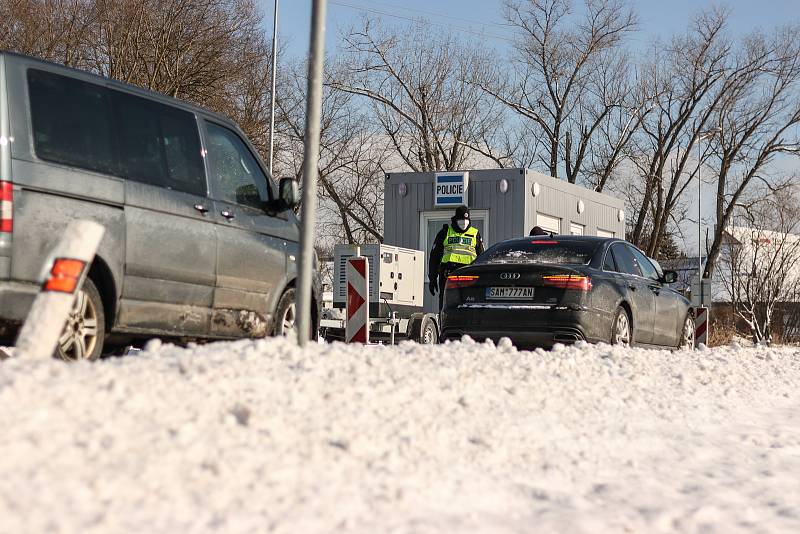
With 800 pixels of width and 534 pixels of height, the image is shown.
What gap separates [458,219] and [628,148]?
107ft

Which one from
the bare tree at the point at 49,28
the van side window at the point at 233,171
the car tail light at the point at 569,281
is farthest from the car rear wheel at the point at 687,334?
the bare tree at the point at 49,28

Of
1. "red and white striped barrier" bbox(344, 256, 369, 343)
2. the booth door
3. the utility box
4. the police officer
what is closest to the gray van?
"red and white striped barrier" bbox(344, 256, 369, 343)

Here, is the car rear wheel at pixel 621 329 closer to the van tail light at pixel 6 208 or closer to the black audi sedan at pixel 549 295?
the black audi sedan at pixel 549 295

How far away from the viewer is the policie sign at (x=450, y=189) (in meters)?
22.7

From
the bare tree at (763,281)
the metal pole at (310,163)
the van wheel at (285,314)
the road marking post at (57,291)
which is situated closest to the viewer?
the road marking post at (57,291)

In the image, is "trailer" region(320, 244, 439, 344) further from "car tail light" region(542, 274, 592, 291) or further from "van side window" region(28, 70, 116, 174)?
"van side window" region(28, 70, 116, 174)

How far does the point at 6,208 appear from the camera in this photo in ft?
20.5

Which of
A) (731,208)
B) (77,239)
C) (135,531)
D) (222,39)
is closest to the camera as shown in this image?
(135,531)

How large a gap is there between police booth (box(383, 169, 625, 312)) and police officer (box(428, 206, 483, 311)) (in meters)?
6.77

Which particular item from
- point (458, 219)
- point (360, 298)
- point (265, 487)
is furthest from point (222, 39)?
point (265, 487)

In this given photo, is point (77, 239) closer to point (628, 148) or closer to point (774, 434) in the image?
point (774, 434)

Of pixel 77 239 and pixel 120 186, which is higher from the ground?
pixel 120 186

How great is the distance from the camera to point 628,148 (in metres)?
46.0

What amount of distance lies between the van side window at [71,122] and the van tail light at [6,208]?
0.35 meters
